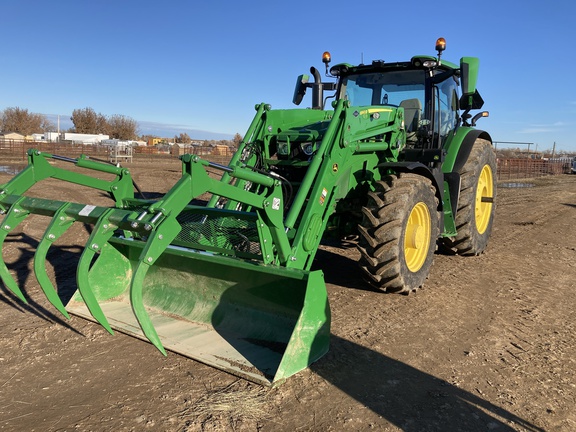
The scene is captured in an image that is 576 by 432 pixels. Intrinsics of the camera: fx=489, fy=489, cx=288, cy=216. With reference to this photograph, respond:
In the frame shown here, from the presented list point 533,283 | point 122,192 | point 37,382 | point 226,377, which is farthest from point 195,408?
point 533,283

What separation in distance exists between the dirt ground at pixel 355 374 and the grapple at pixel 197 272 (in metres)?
0.21

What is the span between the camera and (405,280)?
15.4 ft

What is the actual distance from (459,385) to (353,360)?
29.9 inches

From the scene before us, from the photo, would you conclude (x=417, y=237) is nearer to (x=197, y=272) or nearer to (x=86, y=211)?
(x=197, y=272)

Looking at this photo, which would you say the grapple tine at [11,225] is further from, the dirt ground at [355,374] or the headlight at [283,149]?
the headlight at [283,149]

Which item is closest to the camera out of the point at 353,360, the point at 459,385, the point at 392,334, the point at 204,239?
the point at 459,385

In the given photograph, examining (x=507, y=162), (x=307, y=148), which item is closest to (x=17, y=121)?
(x=507, y=162)

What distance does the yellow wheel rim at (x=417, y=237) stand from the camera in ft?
16.1

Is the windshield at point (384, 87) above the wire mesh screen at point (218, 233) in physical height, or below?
above

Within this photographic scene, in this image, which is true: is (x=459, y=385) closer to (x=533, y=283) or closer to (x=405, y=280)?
(x=405, y=280)

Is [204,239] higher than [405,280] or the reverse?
higher

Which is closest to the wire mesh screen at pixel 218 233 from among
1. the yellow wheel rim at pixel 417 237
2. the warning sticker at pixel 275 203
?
the warning sticker at pixel 275 203

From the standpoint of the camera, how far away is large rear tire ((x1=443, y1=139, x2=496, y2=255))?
20.6 feet

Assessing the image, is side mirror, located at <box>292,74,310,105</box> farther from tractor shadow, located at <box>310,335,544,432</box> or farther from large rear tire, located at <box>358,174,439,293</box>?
tractor shadow, located at <box>310,335,544,432</box>
